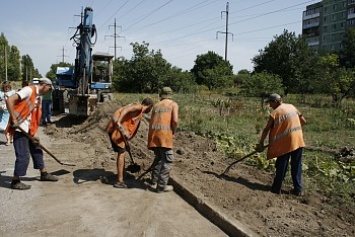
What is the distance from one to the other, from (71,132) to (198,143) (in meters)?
5.10

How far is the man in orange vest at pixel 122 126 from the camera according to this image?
6.33 metres

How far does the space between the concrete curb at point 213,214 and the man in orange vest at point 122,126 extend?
965 mm

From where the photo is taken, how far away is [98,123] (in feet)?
43.4

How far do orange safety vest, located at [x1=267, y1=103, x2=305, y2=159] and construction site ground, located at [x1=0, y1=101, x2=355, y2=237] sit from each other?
28.9 inches

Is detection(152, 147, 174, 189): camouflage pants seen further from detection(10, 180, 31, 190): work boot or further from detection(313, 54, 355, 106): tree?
detection(313, 54, 355, 106): tree

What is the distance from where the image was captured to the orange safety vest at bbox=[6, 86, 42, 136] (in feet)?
20.0

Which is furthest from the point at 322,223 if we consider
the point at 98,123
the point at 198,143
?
the point at 98,123

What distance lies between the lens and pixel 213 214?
506cm

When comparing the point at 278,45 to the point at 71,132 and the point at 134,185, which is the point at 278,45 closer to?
the point at 71,132

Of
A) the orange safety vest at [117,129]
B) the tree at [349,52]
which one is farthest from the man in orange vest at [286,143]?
the tree at [349,52]

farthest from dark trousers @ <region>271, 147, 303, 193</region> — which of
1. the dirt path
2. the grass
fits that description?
the dirt path

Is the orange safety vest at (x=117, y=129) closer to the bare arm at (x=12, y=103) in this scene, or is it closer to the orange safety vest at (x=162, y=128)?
the orange safety vest at (x=162, y=128)

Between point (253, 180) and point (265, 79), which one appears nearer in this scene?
point (253, 180)

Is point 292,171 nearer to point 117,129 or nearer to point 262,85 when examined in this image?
point 117,129
